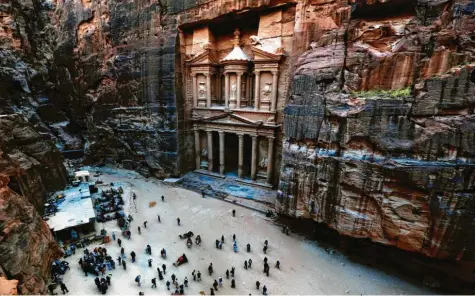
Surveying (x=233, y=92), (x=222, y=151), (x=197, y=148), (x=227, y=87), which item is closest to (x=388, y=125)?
(x=233, y=92)

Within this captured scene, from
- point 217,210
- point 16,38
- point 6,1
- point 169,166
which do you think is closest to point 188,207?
point 217,210

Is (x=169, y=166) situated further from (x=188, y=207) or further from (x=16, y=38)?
(x=16, y=38)

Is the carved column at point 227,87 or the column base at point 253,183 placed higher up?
the carved column at point 227,87

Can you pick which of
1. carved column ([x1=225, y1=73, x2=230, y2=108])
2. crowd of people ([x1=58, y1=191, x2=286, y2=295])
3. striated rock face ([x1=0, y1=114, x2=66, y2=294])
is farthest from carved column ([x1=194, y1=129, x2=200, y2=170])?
striated rock face ([x1=0, y1=114, x2=66, y2=294])

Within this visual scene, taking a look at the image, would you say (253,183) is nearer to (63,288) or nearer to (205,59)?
(205,59)

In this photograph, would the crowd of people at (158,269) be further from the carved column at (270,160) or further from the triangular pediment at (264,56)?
the triangular pediment at (264,56)

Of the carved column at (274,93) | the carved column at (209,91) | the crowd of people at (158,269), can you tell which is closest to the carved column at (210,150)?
the carved column at (209,91)
